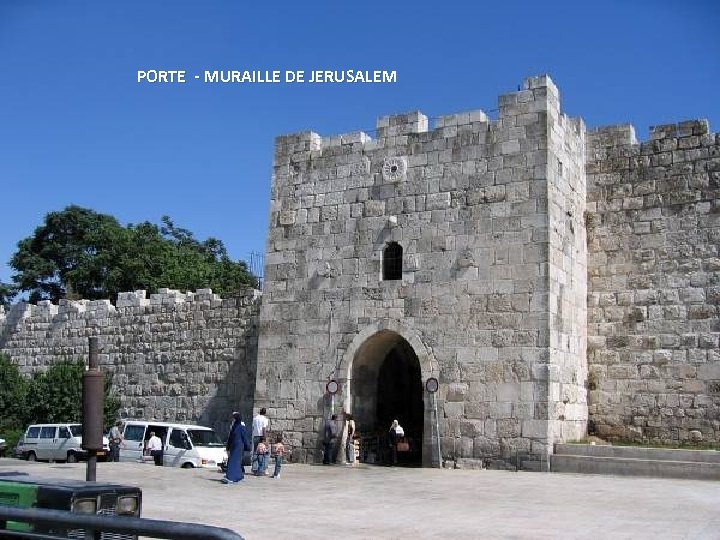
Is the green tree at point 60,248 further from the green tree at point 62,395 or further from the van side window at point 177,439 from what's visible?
the van side window at point 177,439

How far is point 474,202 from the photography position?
17.0 meters

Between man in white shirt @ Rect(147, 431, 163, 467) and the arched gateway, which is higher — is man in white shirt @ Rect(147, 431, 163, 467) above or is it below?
below

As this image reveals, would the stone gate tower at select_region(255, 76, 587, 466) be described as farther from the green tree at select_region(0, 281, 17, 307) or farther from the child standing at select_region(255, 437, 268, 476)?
the green tree at select_region(0, 281, 17, 307)

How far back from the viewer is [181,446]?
19.5 meters

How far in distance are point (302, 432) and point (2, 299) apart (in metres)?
30.6

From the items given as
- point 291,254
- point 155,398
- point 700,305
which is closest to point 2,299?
point 155,398

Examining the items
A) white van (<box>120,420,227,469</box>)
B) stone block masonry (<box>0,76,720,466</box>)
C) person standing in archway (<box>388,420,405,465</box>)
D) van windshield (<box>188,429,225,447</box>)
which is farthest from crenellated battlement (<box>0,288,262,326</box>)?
person standing in archway (<box>388,420,405,465</box>)

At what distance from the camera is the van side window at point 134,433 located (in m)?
21.0

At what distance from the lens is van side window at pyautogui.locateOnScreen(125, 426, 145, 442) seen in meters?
21.0

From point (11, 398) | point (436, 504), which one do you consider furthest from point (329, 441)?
point (11, 398)

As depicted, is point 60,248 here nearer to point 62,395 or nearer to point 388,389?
point 62,395

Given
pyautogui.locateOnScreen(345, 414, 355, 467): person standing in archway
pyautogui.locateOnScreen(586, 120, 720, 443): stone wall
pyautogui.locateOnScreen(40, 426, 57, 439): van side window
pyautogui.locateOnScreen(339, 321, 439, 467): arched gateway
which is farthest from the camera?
pyautogui.locateOnScreen(40, 426, 57, 439): van side window

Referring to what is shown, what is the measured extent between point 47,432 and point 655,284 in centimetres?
1620

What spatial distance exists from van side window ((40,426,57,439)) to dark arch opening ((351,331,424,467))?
9532 millimetres
